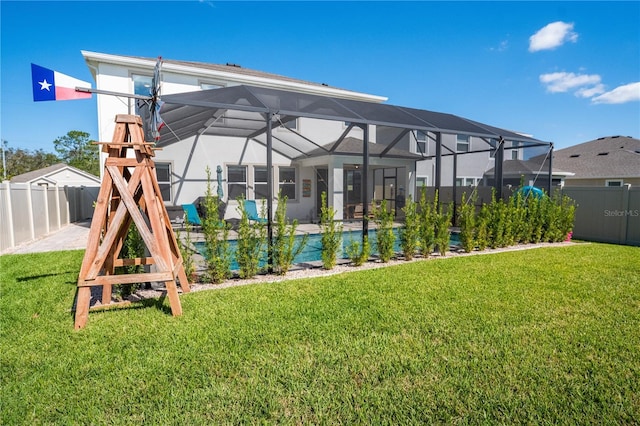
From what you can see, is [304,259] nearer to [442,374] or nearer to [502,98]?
[442,374]

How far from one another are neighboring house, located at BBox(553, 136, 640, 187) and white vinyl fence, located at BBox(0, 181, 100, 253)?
Answer: 23784 millimetres

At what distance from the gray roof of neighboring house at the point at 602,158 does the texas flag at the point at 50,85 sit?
2389 centimetres

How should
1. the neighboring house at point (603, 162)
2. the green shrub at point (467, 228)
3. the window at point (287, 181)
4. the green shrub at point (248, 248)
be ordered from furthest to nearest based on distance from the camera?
the neighboring house at point (603, 162)
the window at point (287, 181)
the green shrub at point (467, 228)
the green shrub at point (248, 248)

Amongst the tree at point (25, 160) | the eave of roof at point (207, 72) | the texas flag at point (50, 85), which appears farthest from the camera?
the tree at point (25, 160)

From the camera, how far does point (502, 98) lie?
18172 millimetres

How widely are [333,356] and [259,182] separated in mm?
11421

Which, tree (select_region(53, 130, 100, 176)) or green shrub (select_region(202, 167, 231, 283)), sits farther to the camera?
tree (select_region(53, 130, 100, 176))

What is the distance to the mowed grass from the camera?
2268 mm

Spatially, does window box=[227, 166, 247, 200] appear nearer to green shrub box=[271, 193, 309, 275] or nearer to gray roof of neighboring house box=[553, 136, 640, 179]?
green shrub box=[271, 193, 309, 275]

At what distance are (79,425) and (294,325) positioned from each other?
1.94m

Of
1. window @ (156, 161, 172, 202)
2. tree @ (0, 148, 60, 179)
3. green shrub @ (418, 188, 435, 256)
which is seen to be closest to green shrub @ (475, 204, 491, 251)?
green shrub @ (418, 188, 435, 256)

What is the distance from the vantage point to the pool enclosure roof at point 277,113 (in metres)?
6.05

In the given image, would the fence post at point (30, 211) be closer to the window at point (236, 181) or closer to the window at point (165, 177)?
the window at point (165, 177)

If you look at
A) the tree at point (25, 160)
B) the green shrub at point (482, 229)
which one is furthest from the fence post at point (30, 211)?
the tree at point (25, 160)
